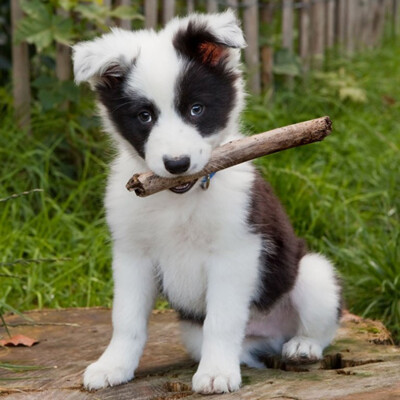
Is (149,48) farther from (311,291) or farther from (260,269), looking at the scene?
(311,291)

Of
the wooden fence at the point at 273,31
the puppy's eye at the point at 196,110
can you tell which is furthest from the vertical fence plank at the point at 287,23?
the puppy's eye at the point at 196,110

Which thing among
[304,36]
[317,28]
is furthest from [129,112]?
[317,28]

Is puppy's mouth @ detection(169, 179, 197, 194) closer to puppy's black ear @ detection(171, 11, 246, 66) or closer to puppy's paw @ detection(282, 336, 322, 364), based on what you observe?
puppy's black ear @ detection(171, 11, 246, 66)

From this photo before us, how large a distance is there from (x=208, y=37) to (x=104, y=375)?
1.30 metres

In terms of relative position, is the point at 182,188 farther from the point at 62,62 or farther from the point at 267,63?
the point at 267,63

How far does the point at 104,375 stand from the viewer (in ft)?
10.2

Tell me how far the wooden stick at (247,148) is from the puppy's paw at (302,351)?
35.1 inches

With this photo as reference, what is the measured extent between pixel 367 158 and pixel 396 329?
1.86m

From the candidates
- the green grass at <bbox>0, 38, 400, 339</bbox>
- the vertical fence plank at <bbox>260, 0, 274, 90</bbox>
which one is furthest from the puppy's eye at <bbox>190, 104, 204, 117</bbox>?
the vertical fence plank at <bbox>260, 0, 274, 90</bbox>

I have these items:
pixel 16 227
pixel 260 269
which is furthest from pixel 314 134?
pixel 16 227

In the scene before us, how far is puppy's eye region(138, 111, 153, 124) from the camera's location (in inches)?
115

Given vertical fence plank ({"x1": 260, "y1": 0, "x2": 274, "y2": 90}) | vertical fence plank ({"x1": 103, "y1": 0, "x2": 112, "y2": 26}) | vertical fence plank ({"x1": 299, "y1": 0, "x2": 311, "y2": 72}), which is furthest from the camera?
vertical fence plank ({"x1": 299, "y1": 0, "x2": 311, "y2": 72})

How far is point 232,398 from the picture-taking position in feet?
9.52

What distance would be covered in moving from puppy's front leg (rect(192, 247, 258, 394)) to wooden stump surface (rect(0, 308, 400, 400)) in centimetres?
13
